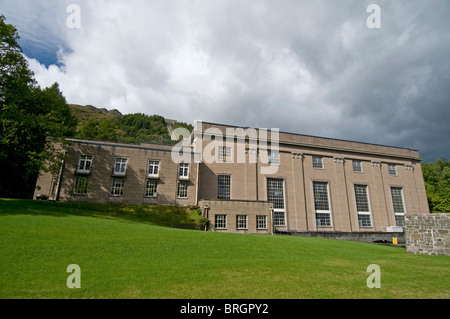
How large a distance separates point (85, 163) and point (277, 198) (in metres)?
27.2

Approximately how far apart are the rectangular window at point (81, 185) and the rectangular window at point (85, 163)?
109 centimetres

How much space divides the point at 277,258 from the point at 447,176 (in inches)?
3206

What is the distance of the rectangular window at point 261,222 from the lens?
31.1 metres

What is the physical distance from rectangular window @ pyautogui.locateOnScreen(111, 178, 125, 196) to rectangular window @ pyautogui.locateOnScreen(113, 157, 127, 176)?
1.02 metres

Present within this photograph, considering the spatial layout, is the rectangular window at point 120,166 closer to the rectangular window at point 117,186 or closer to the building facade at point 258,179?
the building facade at point 258,179

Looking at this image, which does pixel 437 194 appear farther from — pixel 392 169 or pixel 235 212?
pixel 235 212

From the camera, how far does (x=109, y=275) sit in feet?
25.7

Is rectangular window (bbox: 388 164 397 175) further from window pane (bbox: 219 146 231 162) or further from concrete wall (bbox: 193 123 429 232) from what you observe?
window pane (bbox: 219 146 231 162)

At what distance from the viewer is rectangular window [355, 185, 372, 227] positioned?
4203 centimetres

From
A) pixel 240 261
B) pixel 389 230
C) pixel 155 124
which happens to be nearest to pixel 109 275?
pixel 240 261

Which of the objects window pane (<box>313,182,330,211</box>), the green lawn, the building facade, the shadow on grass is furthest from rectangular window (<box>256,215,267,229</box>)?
the green lawn

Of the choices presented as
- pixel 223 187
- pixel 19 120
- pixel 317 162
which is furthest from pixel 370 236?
pixel 19 120

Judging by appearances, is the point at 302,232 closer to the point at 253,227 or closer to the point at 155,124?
the point at 253,227

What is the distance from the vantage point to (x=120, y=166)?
33469mm
